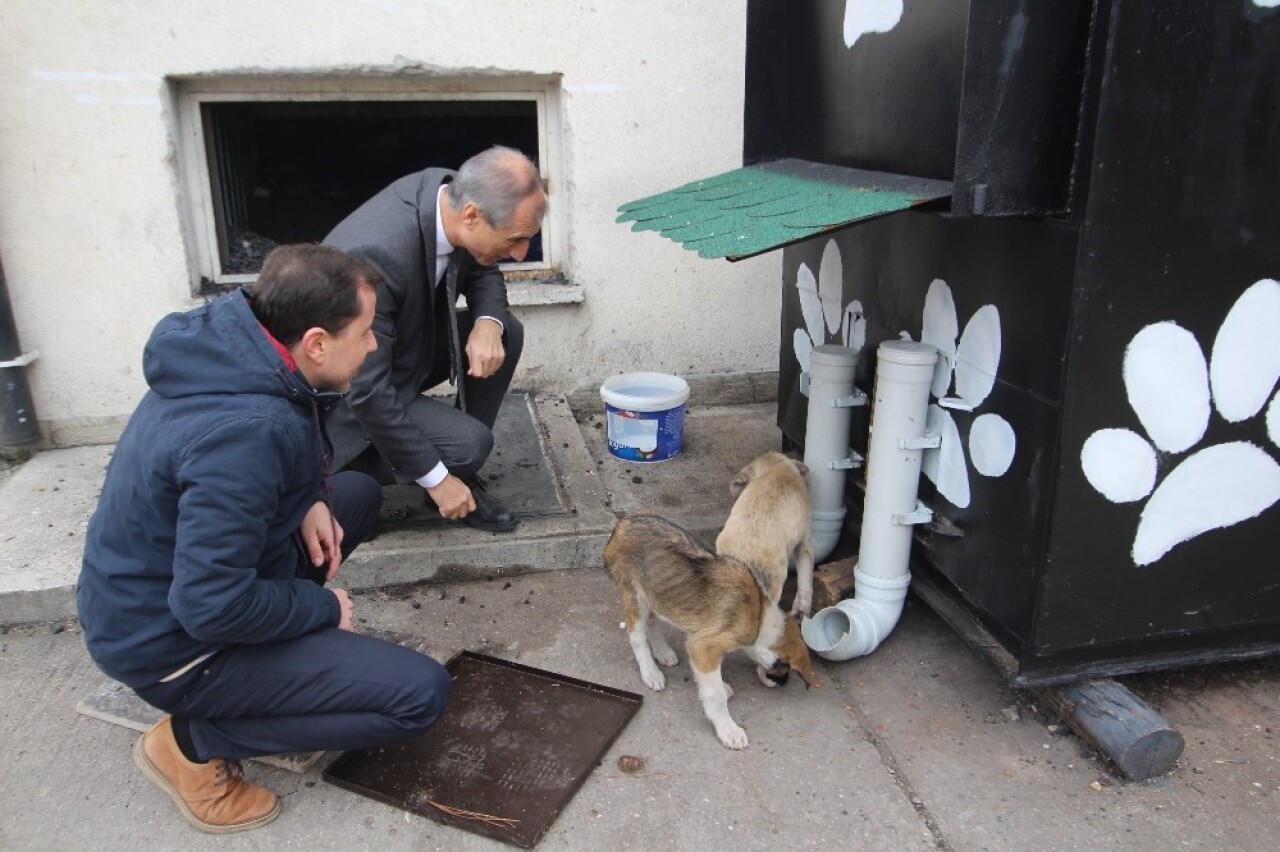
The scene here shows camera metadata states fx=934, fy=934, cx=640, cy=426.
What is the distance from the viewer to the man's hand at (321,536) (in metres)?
2.70

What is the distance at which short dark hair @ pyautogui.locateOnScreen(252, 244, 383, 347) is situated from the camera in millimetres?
2199

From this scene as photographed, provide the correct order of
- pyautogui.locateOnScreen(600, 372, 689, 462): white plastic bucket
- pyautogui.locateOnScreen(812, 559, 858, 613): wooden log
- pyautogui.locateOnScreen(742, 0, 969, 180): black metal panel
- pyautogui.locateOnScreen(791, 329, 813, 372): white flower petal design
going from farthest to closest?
pyautogui.locateOnScreen(600, 372, 689, 462): white plastic bucket → pyautogui.locateOnScreen(791, 329, 813, 372): white flower petal design → pyautogui.locateOnScreen(812, 559, 858, 613): wooden log → pyautogui.locateOnScreen(742, 0, 969, 180): black metal panel

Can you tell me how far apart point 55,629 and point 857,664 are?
9.73 ft

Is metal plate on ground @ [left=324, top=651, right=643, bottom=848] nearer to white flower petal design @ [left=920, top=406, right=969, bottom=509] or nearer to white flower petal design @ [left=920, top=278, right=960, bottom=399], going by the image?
white flower petal design @ [left=920, top=406, right=969, bottom=509]

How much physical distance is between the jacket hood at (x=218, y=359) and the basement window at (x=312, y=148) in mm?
3033

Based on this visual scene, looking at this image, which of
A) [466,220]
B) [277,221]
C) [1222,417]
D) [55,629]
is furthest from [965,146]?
[277,221]

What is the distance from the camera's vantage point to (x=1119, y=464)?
262cm

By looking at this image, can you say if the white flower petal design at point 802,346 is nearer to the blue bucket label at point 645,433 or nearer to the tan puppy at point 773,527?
the tan puppy at point 773,527

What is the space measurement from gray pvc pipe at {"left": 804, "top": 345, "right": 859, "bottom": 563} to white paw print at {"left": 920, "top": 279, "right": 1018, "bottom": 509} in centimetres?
44

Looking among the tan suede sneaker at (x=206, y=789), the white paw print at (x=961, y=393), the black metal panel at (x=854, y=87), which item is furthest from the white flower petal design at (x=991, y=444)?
the tan suede sneaker at (x=206, y=789)

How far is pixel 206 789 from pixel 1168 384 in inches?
113

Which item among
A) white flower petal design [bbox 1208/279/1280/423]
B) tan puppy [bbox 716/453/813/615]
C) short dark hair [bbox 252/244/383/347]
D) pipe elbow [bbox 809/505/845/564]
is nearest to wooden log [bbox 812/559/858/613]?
tan puppy [bbox 716/453/813/615]

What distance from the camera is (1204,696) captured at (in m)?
3.11

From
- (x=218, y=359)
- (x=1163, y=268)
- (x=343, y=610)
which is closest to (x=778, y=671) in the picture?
(x=343, y=610)
